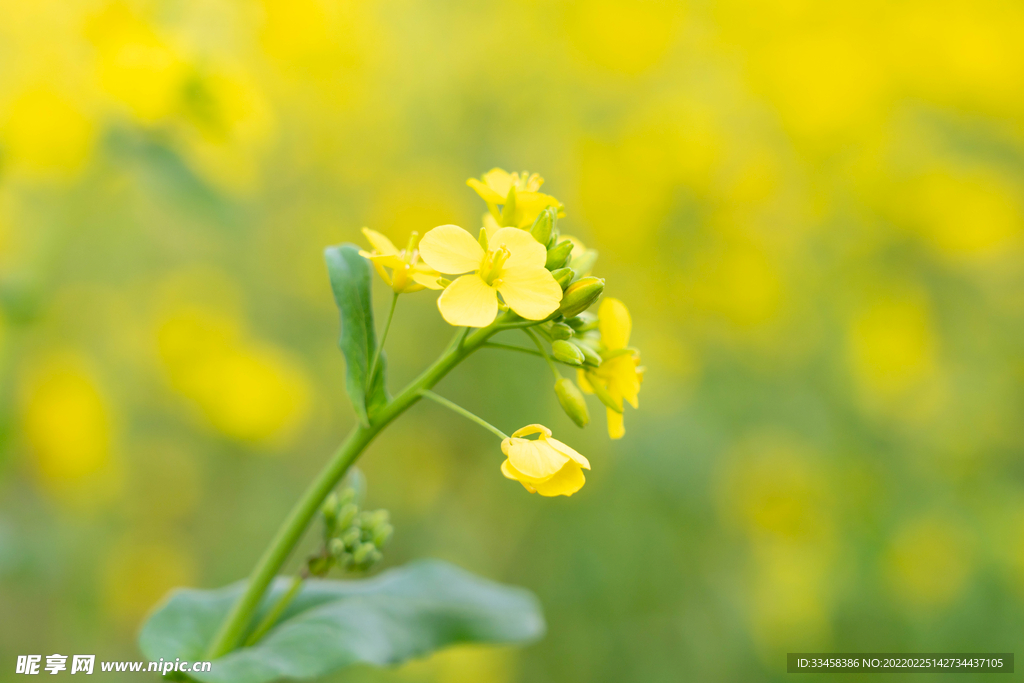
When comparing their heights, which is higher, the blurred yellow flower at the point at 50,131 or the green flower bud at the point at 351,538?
the blurred yellow flower at the point at 50,131

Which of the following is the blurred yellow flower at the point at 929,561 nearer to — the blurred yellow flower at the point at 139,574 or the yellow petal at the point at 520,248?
the yellow petal at the point at 520,248

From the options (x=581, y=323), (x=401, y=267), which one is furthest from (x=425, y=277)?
(x=581, y=323)

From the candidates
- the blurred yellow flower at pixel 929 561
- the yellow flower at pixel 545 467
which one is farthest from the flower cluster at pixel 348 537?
the blurred yellow flower at pixel 929 561

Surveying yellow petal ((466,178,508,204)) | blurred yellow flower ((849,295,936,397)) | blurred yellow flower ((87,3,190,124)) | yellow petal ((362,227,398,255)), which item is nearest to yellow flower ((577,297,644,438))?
yellow petal ((466,178,508,204))

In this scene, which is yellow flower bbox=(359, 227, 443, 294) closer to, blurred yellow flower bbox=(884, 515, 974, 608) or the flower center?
the flower center

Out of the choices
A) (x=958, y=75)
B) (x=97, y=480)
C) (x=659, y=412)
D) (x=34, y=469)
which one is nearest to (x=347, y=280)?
(x=659, y=412)

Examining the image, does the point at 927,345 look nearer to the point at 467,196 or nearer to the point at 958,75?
the point at 958,75
